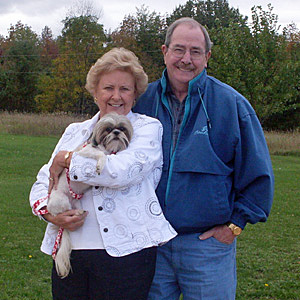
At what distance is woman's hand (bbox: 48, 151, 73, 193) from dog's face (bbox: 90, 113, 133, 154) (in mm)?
252

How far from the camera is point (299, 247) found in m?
7.93

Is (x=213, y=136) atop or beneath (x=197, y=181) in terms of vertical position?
atop

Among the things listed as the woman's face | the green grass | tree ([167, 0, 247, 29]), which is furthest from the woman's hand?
tree ([167, 0, 247, 29])

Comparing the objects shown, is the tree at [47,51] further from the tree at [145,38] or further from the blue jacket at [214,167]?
the blue jacket at [214,167]

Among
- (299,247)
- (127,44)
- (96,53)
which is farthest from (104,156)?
(127,44)

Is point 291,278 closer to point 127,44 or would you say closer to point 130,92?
point 130,92

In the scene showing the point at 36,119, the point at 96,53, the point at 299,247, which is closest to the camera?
the point at 299,247

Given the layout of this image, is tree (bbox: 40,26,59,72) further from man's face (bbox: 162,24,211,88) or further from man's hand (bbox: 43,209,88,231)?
man's hand (bbox: 43,209,88,231)

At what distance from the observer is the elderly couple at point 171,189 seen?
120 inches

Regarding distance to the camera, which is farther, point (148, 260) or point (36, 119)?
point (36, 119)

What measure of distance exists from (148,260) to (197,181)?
26.3 inches

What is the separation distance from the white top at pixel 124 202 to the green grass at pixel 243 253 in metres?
3.05

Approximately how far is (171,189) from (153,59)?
3971 centimetres

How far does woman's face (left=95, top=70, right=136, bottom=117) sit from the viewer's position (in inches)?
134
